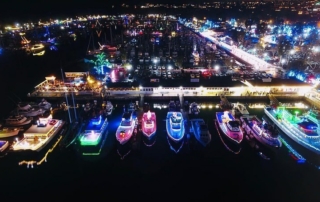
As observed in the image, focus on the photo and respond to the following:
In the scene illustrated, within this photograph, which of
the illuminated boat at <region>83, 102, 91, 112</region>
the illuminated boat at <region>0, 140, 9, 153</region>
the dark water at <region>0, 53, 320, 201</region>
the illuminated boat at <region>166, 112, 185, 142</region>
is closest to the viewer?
the dark water at <region>0, 53, 320, 201</region>

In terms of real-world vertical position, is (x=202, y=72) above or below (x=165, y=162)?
above

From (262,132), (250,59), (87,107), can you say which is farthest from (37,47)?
(262,132)

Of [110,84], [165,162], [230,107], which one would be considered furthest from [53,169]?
[230,107]

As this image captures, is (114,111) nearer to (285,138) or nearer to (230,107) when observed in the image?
(230,107)

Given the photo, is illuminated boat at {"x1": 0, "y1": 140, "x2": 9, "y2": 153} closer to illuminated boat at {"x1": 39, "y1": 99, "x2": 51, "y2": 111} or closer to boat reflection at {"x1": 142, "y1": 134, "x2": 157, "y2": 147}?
illuminated boat at {"x1": 39, "y1": 99, "x2": 51, "y2": 111}

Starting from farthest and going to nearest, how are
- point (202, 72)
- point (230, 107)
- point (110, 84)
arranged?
point (202, 72)
point (110, 84)
point (230, 107)

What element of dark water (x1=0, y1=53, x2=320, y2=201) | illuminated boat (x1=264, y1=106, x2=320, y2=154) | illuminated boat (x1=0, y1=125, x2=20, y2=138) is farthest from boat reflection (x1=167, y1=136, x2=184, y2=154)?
illuminated boat (x1=0, y1=125, x2=20, y2=138)
